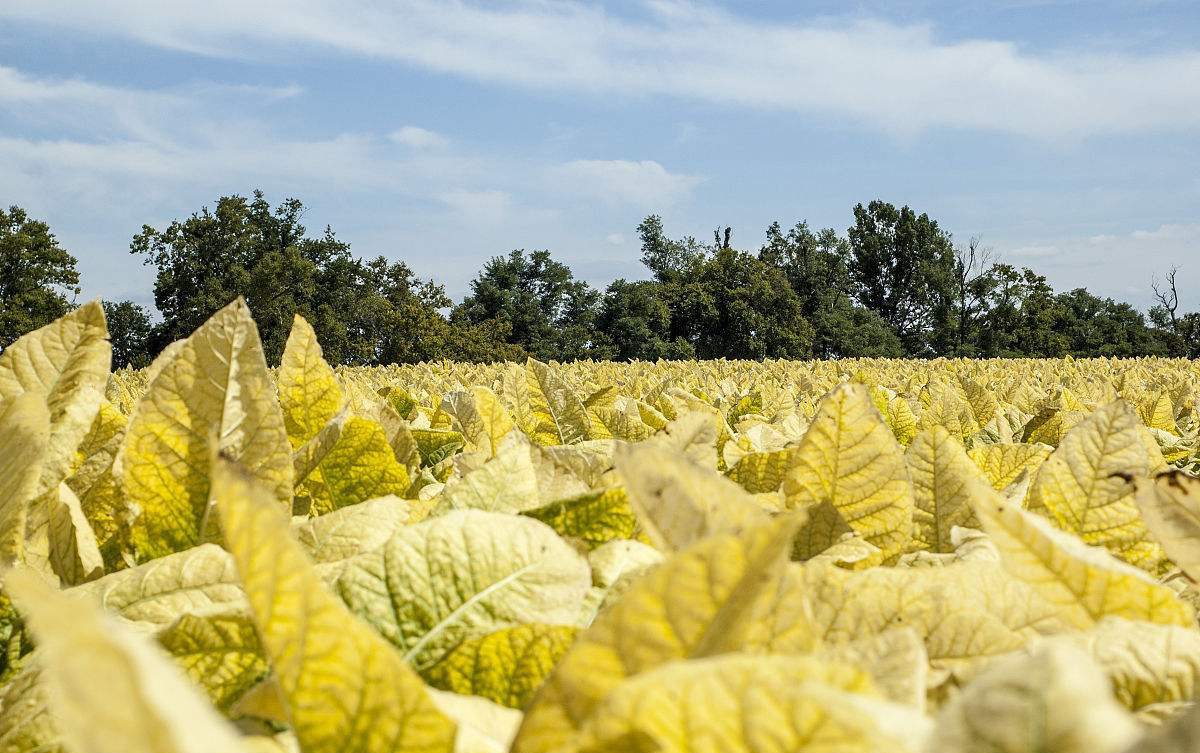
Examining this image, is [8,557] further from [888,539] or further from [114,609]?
[888,539]

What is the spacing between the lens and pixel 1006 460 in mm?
1797

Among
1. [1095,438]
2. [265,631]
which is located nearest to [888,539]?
[1095,438]

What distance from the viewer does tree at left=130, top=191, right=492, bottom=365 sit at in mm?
56531

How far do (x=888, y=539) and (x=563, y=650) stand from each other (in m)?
0.62

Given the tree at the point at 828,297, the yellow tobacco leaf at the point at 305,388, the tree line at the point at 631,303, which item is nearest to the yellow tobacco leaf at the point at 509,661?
the yellow tobacco leaf at the point at 305,388

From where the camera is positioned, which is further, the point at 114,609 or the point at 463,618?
the point at 114,609

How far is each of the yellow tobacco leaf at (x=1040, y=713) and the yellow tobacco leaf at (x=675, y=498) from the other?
0.30 metres

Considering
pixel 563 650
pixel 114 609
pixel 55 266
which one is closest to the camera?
pixel 563 650

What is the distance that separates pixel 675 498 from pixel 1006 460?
50.7 inches

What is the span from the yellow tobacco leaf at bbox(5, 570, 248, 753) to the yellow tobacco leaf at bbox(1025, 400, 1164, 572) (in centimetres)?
121

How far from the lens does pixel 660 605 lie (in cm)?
56

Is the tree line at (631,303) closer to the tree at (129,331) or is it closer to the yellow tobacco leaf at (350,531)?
the tree at (129,331)

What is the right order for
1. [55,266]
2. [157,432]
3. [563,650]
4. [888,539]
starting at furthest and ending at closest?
[55,266]
[888,539]
[157,432]
[563,650]

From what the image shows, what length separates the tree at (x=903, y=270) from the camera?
243ft
